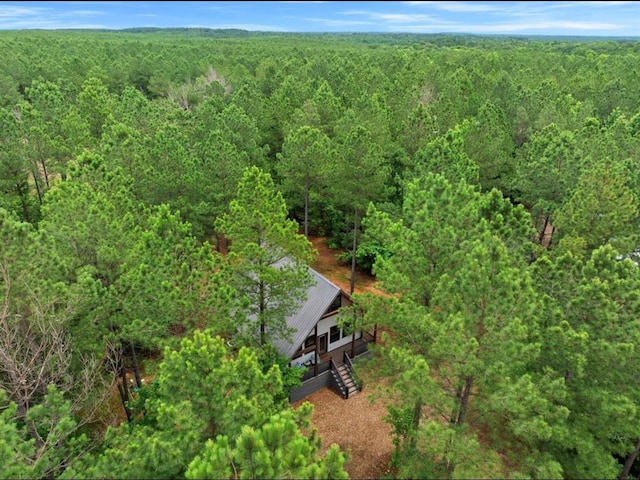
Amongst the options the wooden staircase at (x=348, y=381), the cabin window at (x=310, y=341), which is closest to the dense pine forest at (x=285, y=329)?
the cabin window at (x=310, y=341)

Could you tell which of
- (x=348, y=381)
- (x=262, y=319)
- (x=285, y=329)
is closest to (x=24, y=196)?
(x=262, y=319)

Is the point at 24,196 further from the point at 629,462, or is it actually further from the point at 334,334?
the point at 629,462

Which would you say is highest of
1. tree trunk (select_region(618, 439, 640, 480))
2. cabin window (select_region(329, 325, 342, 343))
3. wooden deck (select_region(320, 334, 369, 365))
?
tree trunk (select_region(618, 439, 640, 480))

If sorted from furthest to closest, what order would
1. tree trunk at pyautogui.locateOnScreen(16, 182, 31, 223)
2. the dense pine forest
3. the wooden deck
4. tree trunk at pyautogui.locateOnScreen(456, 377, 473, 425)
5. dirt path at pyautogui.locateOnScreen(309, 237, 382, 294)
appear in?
dirt path at pyautogui.locateOnScreen(309, 237, 382, 294)
tree trunk at pyautogui.locateOnScreen(16, 182, 31, 223)
the wooden deck
tree trunk at pyautogui.locateOnScreen(456, 377, 473, 425)
the dense pine forest

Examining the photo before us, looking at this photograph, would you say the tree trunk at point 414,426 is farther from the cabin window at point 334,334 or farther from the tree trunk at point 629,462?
the tree trunk at point 629,462

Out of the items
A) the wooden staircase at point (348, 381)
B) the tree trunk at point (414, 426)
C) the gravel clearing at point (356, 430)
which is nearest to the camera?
the tree trunk at point (414, 426)

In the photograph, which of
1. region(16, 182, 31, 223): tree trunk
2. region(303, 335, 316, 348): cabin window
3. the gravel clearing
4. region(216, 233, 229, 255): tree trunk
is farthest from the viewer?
region(216, 233, 229, 255): tree trunk

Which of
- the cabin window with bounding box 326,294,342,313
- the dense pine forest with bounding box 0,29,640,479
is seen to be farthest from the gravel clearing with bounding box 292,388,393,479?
the cabin window with bounding box 326,294,342,313

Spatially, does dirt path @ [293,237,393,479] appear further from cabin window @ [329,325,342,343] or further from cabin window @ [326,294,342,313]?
cabin window @ [329,325,342,343]
